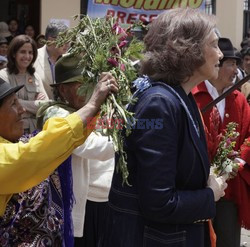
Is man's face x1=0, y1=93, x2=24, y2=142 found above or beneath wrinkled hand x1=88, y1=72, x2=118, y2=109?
beneath

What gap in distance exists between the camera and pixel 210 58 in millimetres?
2477

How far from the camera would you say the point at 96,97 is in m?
2.27

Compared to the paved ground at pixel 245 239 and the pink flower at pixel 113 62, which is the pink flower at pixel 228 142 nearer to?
the pink flower at pixel 113 62

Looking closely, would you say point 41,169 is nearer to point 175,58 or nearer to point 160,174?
point 160,174

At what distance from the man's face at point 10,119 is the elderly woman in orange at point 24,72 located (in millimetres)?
3006

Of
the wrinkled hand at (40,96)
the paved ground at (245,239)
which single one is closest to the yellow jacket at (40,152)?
the wrinkled hand at (40,96)

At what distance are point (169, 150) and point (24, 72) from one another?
12.9 feet

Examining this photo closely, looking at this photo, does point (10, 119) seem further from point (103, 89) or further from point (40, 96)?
point (40, 96)

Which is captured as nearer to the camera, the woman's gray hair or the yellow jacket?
the yellow jacket

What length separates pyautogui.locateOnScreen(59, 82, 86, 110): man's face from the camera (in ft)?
11.4

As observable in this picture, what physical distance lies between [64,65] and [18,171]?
4.15ft

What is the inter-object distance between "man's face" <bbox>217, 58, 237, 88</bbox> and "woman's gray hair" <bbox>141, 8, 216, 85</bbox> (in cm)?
185

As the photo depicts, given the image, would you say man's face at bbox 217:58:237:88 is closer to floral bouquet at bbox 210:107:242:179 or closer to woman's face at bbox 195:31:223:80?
floral bouquet at bbox 210:107:242:179

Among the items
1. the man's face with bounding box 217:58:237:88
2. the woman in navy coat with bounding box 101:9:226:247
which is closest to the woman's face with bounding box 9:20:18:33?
the man's face with bounding box 217:58:237:88
